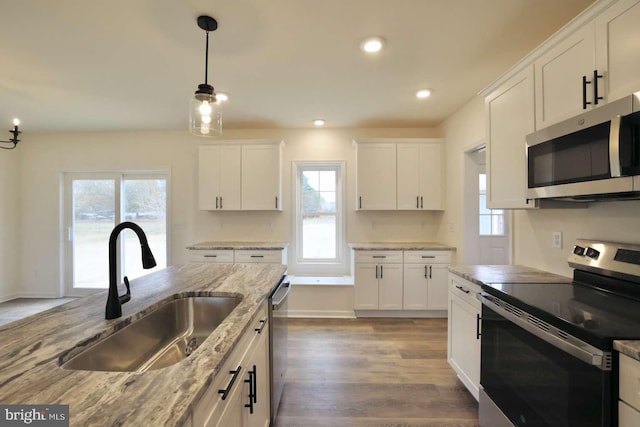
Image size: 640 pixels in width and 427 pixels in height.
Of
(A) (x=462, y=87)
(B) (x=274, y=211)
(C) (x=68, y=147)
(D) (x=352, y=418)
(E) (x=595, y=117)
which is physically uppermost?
(A) (x=462, y=87)

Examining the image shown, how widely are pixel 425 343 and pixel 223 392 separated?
258 centimetres

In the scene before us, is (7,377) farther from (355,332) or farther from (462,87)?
(462,87)

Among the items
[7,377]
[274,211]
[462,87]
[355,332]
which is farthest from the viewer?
[274,211]

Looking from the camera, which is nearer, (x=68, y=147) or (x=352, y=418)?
(x=352, y=418)

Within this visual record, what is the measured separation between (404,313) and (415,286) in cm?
40

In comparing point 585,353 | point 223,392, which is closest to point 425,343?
point 585,353

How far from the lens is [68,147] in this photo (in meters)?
4.33

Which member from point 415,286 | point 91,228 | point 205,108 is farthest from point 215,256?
point 415,286

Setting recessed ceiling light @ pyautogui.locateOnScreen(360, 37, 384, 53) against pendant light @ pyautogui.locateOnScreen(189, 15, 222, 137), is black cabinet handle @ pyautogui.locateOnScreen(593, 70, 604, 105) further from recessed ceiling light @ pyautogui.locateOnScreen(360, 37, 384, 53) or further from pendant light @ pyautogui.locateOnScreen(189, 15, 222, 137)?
pendant light @ pyautogui.locateOnScreen(189, 15, 222, 137)

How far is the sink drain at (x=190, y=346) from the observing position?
4.76ft

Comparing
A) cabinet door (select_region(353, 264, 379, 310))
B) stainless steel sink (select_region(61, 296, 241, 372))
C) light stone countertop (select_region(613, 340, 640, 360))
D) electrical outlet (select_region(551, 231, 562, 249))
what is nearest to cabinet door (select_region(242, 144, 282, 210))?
cabinet door (select_region(353, 264, 379, 310))

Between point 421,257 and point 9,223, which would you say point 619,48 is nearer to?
point 421,257

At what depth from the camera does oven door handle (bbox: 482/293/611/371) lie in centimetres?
96

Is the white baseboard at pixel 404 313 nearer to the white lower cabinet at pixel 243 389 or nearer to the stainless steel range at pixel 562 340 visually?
the stainless steel range at pixel 562 340
